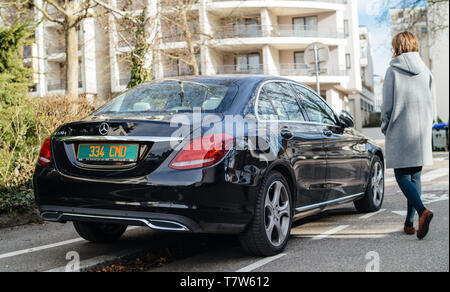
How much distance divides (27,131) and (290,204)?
5.10 m

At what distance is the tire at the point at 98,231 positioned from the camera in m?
5.21

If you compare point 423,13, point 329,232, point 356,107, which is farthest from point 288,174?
point 356,107

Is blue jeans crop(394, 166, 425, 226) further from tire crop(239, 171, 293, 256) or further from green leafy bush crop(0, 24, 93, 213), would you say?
green leafy bush crop(0, 24, 93, 213)

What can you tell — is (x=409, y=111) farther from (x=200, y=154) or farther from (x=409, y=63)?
(x=200, y=154)

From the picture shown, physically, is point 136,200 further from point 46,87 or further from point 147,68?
point 46,87

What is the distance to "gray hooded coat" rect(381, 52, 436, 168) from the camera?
523cm

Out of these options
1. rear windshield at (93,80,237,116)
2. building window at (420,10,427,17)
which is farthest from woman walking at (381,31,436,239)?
building window at (420,10,427,17)

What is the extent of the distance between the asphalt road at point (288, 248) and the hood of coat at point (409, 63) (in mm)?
1657

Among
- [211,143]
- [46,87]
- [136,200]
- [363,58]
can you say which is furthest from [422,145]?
[363,58]

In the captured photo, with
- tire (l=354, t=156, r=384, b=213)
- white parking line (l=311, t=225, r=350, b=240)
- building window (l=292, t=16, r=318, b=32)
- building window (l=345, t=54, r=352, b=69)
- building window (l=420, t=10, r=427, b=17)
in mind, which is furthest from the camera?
building window (l=345, t=54, r=352, b=69)

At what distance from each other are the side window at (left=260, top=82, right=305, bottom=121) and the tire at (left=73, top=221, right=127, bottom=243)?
2033 mm

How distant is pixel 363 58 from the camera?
6788 cm

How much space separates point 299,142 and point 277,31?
39013 mm

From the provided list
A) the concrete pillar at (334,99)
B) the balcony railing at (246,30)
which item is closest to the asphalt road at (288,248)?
the balcony railing at (246,30)
